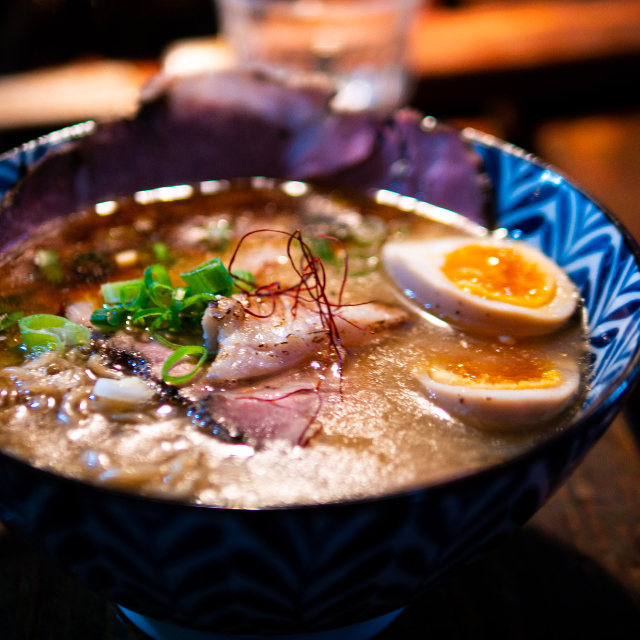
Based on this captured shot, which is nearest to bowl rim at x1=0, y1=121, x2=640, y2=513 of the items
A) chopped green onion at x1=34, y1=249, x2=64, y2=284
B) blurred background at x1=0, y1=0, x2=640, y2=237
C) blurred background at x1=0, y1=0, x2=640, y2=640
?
blurred background at x1=0, y1=0, x2=640, y2=640

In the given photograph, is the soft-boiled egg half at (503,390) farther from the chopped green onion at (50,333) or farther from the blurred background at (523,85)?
the blurred background at (523,85)

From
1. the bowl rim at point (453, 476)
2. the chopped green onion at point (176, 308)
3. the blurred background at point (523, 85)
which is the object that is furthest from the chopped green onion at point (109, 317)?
the blurred background at point (523, 85)

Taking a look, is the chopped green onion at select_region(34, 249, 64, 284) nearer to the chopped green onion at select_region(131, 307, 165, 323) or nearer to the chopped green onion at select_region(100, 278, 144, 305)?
the chopped green onion at select_region(100, 278, 144, 305)

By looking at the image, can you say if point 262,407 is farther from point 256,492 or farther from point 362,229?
point 362,229

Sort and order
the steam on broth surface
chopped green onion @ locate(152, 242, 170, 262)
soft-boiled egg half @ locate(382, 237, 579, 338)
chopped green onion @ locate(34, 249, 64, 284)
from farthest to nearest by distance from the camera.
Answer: chopped green onion @ locate(152, 242, 170, 262) < chopped green onion @ locate(34, 249, 64, 284) < soft-boiled egg half @ locate(382, 237, 579, 338) < the steam on broth surface

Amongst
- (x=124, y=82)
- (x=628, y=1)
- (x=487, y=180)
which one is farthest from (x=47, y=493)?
(x=628, y=1)

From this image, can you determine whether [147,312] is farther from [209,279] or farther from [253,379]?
[253,379]
